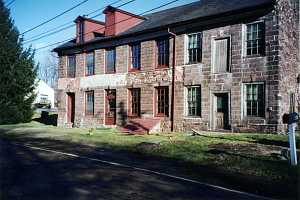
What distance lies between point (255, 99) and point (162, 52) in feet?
23.6

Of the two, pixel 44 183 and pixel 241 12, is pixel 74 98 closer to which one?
pixel 241 12

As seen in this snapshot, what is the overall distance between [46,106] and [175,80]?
130 ft

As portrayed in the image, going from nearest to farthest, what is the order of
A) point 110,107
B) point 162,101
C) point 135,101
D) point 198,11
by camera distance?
point 198,11 < point 162,101 < point 135,101 < point 110,107

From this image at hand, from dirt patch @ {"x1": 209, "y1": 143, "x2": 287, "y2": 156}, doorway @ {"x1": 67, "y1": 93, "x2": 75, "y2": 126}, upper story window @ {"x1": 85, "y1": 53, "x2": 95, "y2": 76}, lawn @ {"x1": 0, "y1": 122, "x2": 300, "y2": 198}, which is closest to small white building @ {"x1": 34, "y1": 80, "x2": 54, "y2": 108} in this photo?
doorway @ {"x1": 67, "y1": 93, "x2": 75, "y2": 126}

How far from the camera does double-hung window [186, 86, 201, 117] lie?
20.3 meters

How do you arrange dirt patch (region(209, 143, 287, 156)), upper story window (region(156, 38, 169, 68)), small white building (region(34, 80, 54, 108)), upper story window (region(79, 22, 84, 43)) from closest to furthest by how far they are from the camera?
dirt patch (region(209, 143, 287, 156))
upper story window (region(156, 38, 169, 68))
upper story window (region(79, 22, 84, 43))
small white building (region(34, 80, 54, 108))

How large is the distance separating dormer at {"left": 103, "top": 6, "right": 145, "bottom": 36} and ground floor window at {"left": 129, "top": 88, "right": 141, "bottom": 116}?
4971mm

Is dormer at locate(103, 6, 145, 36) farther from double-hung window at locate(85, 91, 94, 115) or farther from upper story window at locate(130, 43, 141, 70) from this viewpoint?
double-hung window at locate(85, 91, 94, 115)

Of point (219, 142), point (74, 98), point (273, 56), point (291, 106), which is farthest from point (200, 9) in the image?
point (74, 98)

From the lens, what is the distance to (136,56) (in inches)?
948

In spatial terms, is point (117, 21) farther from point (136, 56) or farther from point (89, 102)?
point (89, 102)

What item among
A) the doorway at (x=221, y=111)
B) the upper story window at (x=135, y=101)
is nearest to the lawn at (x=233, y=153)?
the doorway at (x=221, y=111)

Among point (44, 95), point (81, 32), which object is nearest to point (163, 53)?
point (81, 32)

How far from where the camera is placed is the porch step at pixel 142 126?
20.6 meters
